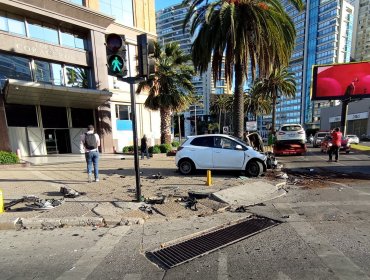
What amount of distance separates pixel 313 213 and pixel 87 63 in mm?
20900

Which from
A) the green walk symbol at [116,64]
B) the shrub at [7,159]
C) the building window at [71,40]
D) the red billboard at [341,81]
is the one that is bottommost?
the shrub at [7,159]

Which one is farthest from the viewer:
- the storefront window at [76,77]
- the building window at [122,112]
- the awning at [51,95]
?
the building window at [122,112]

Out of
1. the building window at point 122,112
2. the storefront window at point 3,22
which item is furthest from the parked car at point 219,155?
the storefront window at point 3,22

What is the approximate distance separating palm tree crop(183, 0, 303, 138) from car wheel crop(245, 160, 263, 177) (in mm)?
3738

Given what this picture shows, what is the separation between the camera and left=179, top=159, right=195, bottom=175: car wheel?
10.0 meters

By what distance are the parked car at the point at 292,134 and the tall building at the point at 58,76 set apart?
11915 mm

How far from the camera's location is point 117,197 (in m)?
6.65

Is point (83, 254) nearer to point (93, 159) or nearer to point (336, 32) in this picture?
point (93, 159)

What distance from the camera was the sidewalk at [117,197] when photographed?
16.8ft

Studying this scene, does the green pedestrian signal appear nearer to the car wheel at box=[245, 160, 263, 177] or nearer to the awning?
the car wheel at box=[245, 160, 263, 177]

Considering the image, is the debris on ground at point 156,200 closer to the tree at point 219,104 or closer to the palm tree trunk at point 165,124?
the palm tree trunk at point 165,124

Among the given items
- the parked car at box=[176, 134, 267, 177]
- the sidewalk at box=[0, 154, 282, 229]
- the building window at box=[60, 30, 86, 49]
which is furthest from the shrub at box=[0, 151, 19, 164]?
the building window at box=[60, 30, 86, 49]

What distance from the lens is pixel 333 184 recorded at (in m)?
8.07

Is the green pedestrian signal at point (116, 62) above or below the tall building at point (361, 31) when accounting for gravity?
below
